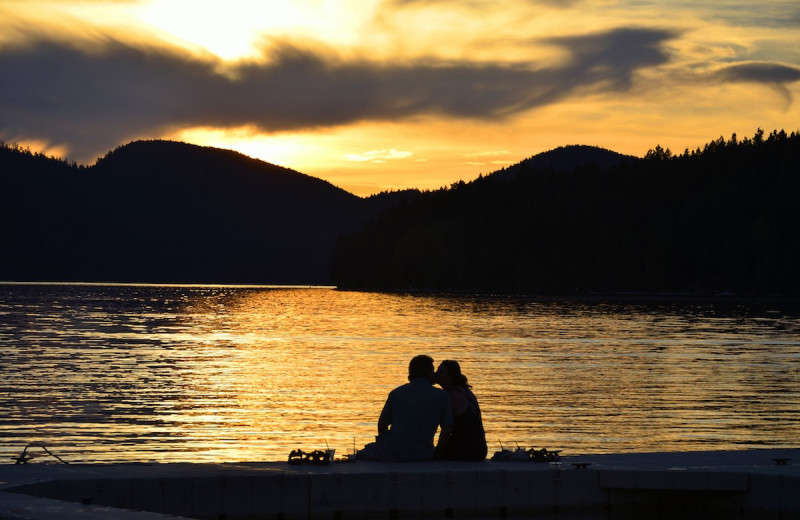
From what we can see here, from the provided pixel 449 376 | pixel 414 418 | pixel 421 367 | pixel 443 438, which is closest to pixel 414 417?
pixel 414 418

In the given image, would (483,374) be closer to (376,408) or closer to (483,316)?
(376,408)

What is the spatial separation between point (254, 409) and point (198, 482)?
882 inches

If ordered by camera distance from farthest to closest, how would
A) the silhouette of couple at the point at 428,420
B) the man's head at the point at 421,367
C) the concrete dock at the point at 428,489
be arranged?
1. the silhouette of couple at the point at 428,420
2. the man's head at the point at 421,367
3. the concrete dock at the point at 428,489

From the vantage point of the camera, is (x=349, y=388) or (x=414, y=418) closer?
(x=414, y=418)

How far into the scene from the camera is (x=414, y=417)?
17828mm

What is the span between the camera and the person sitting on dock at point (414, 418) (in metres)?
17.6

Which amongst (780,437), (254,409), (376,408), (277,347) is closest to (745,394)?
(780,437)

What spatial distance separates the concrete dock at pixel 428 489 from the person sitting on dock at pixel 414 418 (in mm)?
294

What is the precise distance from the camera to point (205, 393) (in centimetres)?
4444

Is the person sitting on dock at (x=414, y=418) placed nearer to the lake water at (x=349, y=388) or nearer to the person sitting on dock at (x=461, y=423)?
the person sitting on dock at (x=461, y=423)

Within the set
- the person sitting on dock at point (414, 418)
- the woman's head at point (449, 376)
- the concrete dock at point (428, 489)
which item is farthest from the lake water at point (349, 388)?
the concrete dock at point (428, 489)

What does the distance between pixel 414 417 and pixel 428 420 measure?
0.77 ft

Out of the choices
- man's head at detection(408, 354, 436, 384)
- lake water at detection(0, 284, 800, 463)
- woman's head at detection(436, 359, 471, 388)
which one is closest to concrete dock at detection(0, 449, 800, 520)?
woman's head at detection(436, 359, 471, 388)

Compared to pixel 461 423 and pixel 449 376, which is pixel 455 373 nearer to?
pixel 449 376
